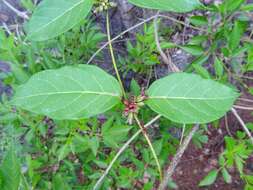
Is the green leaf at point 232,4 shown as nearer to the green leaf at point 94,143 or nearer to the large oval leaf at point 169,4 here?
the large oval leaf at point 169,4

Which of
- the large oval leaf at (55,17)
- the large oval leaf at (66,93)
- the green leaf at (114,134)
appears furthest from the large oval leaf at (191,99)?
the green leaf at (114,134)

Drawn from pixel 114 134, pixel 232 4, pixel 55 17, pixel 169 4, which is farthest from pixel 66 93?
pixel 232 4

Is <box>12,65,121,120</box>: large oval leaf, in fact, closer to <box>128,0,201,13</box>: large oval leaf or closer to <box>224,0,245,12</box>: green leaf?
<box>128,0,201,13</box>: large oval leaf

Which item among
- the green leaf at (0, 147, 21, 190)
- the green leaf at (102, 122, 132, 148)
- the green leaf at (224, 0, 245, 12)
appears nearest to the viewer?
the green leaf at (0, 147, 21, 190)

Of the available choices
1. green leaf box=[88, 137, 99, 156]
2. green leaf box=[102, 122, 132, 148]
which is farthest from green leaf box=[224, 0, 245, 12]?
green leaf box=[88, 137, 99, 156]

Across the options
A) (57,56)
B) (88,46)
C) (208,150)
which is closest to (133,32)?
(88,46)
